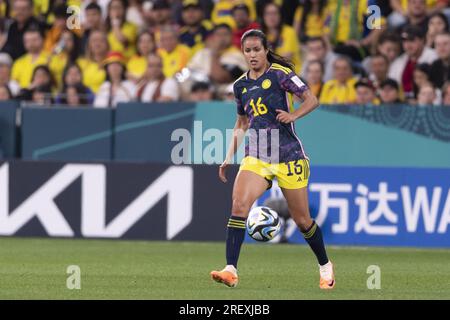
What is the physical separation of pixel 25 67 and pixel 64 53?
0.63 meters

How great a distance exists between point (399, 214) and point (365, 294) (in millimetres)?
5508

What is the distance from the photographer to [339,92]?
16.8 metres

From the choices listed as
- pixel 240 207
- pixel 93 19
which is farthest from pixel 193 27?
pixel 240 207

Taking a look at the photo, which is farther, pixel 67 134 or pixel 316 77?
pixel 67 134

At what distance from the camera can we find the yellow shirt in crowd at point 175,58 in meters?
18.2

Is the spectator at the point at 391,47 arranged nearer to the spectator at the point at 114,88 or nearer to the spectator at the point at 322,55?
the spectator at the point at 322,55

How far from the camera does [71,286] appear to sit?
10.7 m

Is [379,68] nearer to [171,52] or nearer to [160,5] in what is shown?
[171,52]

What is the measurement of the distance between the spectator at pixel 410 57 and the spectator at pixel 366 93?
550mm

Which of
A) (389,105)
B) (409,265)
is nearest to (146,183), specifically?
(389,105)

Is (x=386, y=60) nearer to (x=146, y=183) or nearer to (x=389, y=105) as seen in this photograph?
(x=389, y=105)

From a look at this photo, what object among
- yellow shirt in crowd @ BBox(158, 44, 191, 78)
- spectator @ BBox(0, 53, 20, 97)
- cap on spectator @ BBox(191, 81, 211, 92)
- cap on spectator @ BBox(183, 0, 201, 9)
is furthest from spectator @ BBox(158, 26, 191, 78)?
spectator @ BBox(0, 53, 20, 97)

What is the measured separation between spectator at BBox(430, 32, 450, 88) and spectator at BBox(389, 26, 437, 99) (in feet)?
0.85

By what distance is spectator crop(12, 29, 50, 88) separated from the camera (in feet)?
62.8
